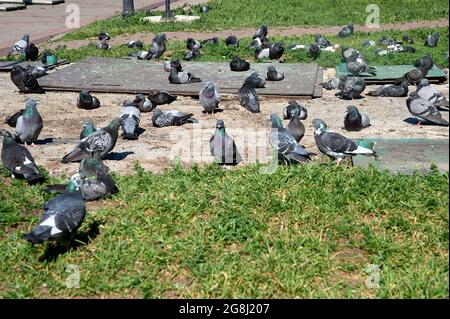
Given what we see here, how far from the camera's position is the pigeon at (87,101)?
10656mm

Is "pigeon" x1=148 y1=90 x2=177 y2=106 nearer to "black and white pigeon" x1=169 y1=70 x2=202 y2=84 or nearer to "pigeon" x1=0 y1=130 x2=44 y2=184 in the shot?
"black and white pigeon" x1=169 y1=70 x2=202 y2=84

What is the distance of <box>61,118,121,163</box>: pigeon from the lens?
7740mm

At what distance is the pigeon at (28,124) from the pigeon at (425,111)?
17.8 ft

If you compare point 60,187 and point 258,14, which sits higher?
point 60,187

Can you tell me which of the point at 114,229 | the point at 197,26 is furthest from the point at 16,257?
the point at 197,26

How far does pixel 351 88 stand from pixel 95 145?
5.13 metres

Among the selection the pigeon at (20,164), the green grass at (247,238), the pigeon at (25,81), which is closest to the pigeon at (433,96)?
the green grass at (247,238)

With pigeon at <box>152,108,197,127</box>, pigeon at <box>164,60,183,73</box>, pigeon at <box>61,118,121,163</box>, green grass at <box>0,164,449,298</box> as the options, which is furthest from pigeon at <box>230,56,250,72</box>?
green grass at <box>0,164,449,298</box>

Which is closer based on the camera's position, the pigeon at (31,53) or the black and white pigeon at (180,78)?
the black and white pigeon at (180,78)

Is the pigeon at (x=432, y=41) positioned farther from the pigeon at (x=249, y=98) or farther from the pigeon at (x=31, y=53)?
the pigeon at (x=31, y=53)

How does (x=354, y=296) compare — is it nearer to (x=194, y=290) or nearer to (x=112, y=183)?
(x=194, y=290)
